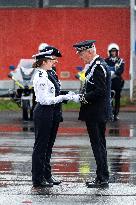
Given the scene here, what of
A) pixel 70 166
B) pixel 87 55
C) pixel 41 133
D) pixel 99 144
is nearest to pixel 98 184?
pixel 99 144

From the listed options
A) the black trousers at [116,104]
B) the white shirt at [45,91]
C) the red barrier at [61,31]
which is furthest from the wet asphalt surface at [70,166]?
the red barrier at [61,31]

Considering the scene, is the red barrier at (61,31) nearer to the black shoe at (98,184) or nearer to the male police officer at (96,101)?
the male police officer at (96,101)

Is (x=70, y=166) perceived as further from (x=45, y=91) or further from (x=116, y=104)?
(x=116, y=104)

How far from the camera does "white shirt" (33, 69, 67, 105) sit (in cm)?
1368

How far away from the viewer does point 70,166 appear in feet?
52.9

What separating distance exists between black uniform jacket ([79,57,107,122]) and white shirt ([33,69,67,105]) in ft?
1.23

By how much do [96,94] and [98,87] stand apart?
10 centimetres

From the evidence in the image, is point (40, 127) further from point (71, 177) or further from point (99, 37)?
point (99, 37)

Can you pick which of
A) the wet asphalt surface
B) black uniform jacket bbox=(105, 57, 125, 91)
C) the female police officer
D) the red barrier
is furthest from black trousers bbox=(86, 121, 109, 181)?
the red barrier

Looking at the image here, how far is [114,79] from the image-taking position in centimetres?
2716

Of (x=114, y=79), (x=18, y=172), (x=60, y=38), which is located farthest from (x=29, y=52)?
(x=18, y=172)

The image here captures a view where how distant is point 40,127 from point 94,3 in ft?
61.7

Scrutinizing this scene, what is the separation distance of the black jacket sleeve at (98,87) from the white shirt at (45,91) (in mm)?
358

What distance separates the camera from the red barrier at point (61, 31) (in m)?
A: 31.8
